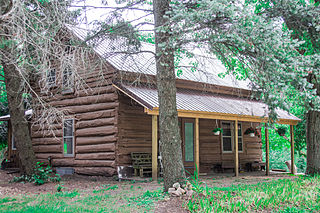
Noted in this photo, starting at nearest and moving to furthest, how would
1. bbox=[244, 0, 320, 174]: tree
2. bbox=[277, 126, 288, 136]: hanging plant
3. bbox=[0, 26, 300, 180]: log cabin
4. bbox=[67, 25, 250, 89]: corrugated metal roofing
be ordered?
bbox=[244, 0, 320, 174]: tree
bbox=[67, 25, 250, 89]: corrugated metal roofing
bbox=[0, 26, 300, 180]: log cabin
bbox=[277, 126, 288, 136]: hanging plant

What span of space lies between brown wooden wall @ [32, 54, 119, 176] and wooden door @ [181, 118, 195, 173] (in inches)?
146

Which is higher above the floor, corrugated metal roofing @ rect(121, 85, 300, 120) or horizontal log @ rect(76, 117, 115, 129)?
corrugated metal roofing @ rect(121, 85, 300, 120)

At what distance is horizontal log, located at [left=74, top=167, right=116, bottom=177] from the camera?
13.7 metres

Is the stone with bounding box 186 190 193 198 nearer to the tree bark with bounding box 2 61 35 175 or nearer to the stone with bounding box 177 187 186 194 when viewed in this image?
the stone with bounding box 177 187 186 194

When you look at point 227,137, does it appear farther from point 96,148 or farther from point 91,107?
point 91,107

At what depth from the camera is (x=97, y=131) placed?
1455 centimetres

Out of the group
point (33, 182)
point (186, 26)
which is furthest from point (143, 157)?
point (186, 26)

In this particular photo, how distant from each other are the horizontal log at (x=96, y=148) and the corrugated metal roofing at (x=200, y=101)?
8.24 ft

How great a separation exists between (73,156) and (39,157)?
112 inches

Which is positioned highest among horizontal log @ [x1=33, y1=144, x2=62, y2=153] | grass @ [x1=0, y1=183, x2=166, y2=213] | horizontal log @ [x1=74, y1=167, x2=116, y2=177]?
horizontal log @ [x1=33, y1=144, x2=62, y2=153]

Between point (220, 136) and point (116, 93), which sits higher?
point (116, 93)

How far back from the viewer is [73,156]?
1558 centimetres

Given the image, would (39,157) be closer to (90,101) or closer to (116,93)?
(90,101)

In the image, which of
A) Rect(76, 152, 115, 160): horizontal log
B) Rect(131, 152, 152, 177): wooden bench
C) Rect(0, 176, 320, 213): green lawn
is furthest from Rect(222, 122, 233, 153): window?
Rect(0, 176, 320, 213): green lawn
